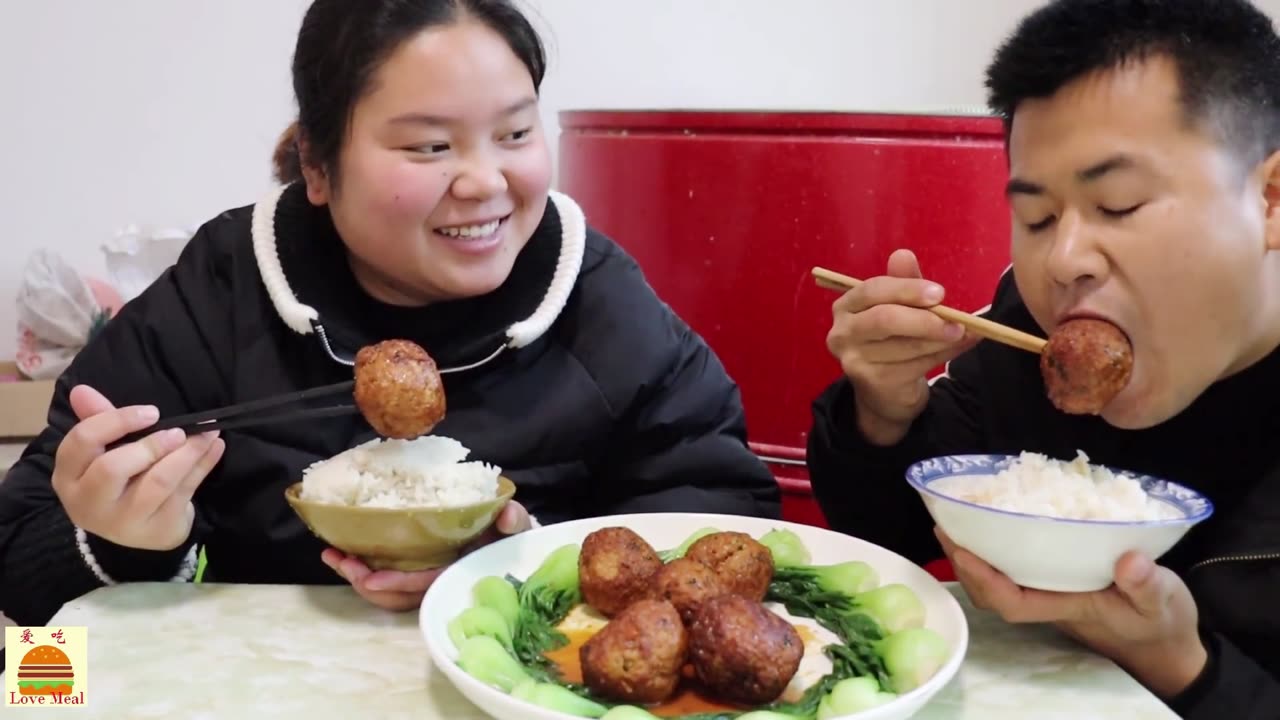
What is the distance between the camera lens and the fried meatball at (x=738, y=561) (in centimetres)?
118

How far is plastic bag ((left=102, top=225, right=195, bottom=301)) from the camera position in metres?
2.91

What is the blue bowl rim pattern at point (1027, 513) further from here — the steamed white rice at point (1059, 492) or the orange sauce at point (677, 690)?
the orange sauce at point (677, 690)

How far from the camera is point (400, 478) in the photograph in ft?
4.18

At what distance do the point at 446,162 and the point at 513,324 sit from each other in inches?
12.1

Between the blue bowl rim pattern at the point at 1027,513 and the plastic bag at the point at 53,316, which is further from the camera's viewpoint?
the plastic bag at the point at 53,316

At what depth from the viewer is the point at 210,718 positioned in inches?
38.9

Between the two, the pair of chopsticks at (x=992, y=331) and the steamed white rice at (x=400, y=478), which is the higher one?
the pair of chopsticks at (x=992, y=331)

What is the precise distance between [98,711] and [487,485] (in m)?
0.49

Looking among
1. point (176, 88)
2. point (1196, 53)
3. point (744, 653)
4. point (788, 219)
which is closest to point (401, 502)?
point (744, 653)

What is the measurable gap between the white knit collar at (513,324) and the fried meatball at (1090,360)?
80cm

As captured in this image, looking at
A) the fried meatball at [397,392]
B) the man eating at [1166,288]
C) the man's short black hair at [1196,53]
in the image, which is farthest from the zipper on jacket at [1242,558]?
the fried meatball at [397,392]

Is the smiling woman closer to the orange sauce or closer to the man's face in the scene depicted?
the orange sauce

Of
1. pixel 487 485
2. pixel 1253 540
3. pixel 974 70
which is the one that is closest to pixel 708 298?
pixel 487 485

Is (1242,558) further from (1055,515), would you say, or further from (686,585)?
(686,585)
